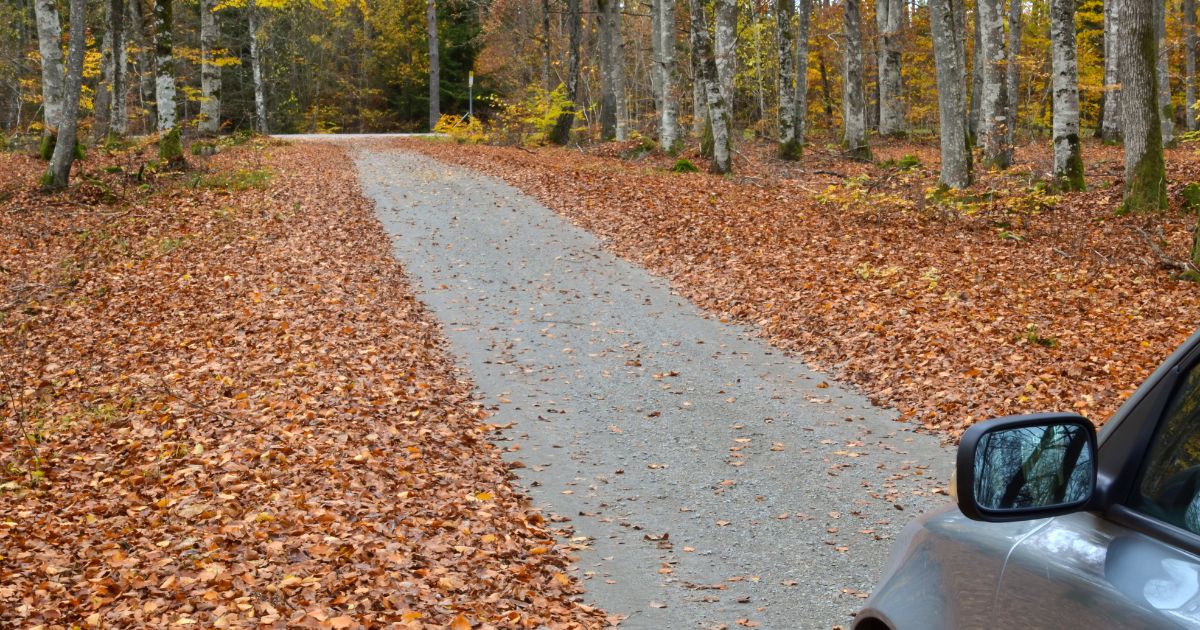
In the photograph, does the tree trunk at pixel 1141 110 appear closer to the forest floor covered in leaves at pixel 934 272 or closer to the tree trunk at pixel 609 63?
the forest floor covered in leaves at pixel 934 272

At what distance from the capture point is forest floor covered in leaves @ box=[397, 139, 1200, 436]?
965 centimetres

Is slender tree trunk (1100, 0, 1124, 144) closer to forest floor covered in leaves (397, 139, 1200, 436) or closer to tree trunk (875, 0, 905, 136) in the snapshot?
forest floor covered in leaves (397, 139, 1200, 436)

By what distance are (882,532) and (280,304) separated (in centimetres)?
901

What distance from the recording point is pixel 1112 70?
78.2ft

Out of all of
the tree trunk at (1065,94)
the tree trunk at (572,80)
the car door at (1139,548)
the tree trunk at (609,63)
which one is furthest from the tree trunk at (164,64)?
the car door at (1139,548)

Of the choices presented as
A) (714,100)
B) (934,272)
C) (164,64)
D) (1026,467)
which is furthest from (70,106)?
(1026,467)

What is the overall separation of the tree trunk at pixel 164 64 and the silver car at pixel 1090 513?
24.0 meters

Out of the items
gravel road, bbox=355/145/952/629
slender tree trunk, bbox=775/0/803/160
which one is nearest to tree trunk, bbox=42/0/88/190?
gravel road, bbox=355/145/952/629

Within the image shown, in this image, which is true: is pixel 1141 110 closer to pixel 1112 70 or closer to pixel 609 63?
pixel 1112 70

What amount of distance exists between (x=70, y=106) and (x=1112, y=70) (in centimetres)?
2352

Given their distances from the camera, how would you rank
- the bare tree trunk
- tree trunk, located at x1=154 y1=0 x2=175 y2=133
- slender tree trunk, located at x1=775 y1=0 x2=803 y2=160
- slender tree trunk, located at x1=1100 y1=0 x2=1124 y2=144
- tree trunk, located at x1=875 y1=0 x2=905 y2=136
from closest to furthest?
slender tree trunk, located at x1=1100 y1=0 x2=1124 y2=144 → tree trunk, located at x1=154 y1=0 x2=175 y2=133 → tree trunk, located at x1=875 y1=0 x2=905 y2=136 → slender tree trunk, located at x1=775 y1=0 x2=803 y2=160 → the bare tree trunk

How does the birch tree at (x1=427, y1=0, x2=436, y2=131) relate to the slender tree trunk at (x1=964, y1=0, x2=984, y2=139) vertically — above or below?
above

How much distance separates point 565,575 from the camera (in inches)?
248

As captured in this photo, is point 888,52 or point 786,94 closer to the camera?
point 786,94
